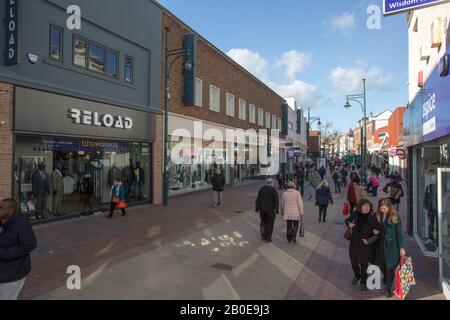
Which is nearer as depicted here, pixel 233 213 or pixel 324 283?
pixel 324 283

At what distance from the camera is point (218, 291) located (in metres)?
5.34

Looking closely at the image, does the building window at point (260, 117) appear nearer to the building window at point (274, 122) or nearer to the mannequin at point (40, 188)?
the building window at point (274, 122)

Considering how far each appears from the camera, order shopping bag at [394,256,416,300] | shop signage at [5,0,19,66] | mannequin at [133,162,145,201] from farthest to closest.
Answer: mannequin at [133,162,145,201]
shop signage at [5,0,19,66]
shopping bag at [394,256,416,300]

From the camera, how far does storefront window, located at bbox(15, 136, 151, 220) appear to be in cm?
1017

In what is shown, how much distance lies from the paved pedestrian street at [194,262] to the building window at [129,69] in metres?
5.87

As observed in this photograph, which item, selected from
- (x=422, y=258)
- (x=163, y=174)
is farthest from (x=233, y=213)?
(x=422, y=258)

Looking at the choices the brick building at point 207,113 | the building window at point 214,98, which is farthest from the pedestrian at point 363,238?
the building window at point 214,98

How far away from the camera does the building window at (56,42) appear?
10.5 metres

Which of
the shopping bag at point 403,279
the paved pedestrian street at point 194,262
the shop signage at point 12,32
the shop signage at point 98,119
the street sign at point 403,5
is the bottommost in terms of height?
the paved pedestrian street at point 194,262

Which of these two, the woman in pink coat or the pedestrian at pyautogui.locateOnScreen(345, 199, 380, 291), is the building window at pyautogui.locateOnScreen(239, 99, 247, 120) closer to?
the woman in pink coat

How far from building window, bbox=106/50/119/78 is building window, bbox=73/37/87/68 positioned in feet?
3.74

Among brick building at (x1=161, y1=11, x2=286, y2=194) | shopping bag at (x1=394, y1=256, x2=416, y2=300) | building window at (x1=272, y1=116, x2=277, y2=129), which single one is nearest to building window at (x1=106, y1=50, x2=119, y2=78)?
brick building at (x1=161, y1=11, x2=286, y2=194)
